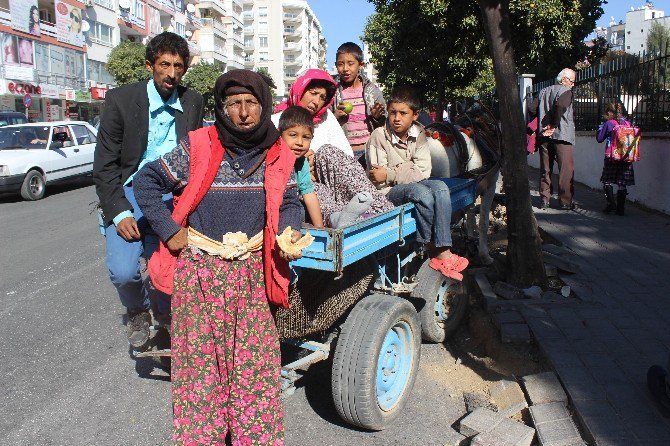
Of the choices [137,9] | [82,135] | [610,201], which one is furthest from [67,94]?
[610,201]

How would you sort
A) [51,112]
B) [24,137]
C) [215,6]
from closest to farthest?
1. [24,137]
2. [51,112]
3. [215,6]

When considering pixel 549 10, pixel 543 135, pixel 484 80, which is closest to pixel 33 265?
pixel 543 135

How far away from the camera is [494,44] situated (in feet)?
17.3

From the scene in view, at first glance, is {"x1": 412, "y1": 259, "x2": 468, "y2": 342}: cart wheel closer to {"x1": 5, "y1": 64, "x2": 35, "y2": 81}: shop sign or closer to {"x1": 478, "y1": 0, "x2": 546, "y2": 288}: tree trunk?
{"x1": 478, "y1": 0, "x2": 546, "y2": 288}: tree trunk

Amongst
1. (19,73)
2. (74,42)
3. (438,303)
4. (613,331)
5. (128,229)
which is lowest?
(613,331)

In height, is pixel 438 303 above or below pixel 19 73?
below

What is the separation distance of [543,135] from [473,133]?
4.54m

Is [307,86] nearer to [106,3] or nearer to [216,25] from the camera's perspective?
[106,3]

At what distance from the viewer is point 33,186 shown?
13609 millimetres

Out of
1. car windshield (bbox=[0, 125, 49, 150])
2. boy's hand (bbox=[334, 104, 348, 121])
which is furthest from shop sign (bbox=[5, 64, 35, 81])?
boy's hand (bbox=[334, 104, 348, 121])

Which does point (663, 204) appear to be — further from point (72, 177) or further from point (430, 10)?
point (72, 177)

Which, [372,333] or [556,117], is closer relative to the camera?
[372,333]

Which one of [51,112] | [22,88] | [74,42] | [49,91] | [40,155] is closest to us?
[40,155]

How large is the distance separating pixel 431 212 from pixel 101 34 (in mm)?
45382
